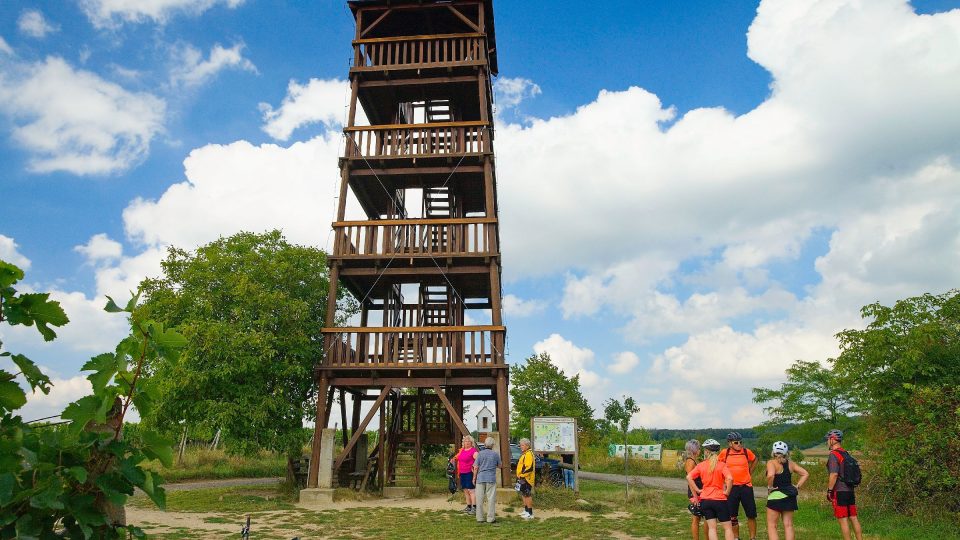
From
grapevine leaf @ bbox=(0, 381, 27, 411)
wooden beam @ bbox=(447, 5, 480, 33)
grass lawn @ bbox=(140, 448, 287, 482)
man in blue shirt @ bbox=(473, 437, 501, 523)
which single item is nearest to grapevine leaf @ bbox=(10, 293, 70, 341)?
grapevine leaf @ bbox=(0, 381, 27, 411)

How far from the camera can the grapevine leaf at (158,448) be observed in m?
1.62

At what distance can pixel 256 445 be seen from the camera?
57.1 ft

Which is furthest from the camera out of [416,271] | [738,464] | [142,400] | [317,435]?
[416,271]

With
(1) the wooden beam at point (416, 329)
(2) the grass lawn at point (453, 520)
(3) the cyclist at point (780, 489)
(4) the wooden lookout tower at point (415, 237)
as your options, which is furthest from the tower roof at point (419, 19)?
(3) the cyclist at point (780, 489)

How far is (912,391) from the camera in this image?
42.7 ft

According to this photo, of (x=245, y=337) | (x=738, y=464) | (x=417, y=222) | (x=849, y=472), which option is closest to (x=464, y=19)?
(x=417, y=222)

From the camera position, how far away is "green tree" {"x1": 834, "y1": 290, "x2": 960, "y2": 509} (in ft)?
38.8

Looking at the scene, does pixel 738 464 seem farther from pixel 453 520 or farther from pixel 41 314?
pixel 41 314

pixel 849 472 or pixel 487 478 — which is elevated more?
pixel 849 472

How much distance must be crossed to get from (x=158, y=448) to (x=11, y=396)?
1.14 feet

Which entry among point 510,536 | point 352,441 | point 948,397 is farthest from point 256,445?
point 948,397

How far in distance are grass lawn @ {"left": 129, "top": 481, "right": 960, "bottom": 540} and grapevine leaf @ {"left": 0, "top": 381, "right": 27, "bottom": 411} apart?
968 centimetres

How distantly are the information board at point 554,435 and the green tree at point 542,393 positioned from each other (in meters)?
20.4

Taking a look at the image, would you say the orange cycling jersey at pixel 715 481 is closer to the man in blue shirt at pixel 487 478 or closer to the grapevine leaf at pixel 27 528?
the man in blue shirt at pixel 487 478
